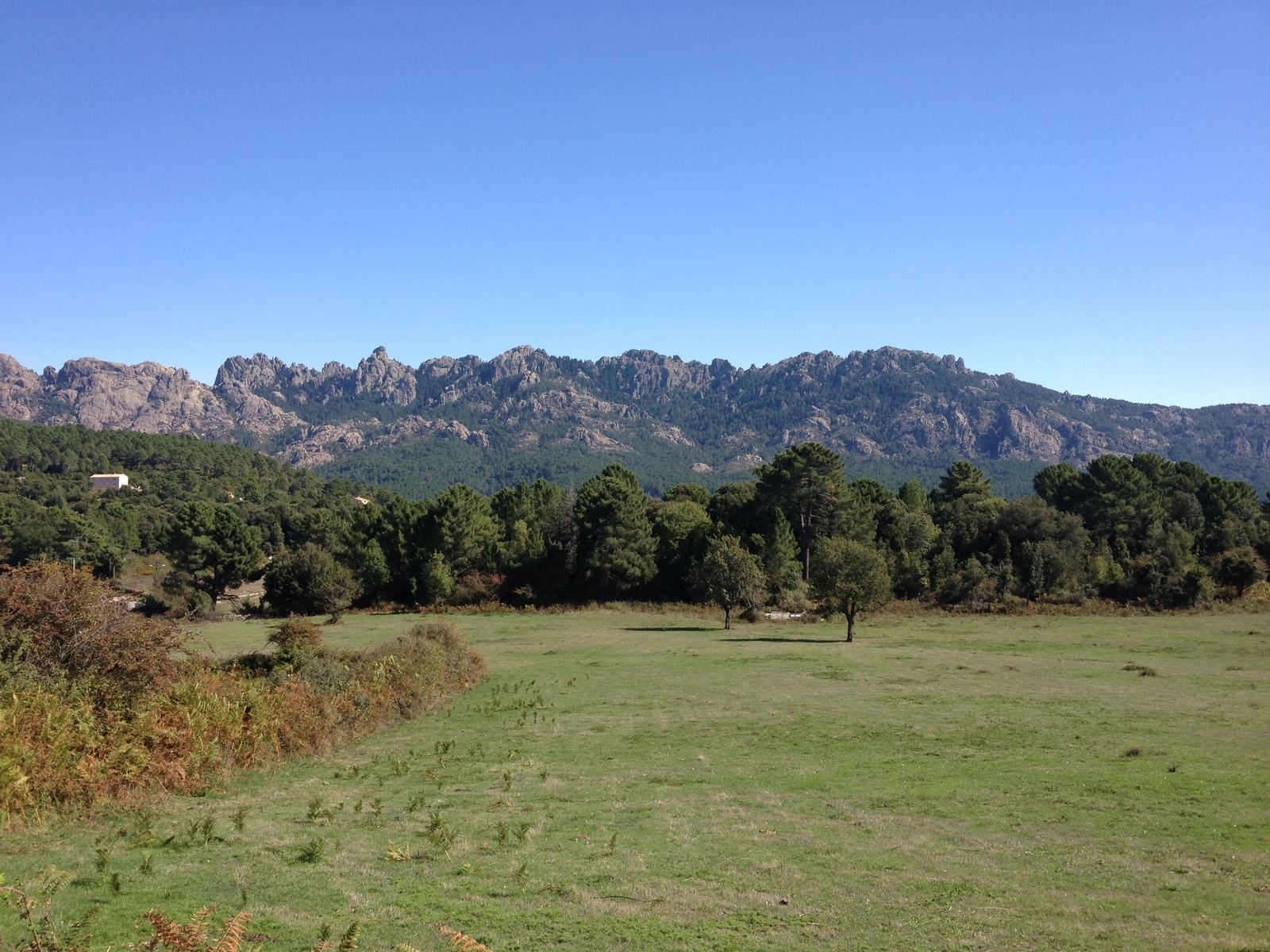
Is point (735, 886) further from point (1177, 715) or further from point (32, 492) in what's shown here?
point (32, 492)

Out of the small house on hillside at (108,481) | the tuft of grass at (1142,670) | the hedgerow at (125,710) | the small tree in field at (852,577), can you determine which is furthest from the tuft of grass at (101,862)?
the small house on hillside at (108,481)

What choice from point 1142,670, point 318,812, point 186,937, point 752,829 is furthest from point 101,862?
point 1142,670

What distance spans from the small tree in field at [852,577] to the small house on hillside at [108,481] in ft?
444

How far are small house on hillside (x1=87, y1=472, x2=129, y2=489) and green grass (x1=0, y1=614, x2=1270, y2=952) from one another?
142 m

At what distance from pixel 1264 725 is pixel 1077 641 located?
2527 cm

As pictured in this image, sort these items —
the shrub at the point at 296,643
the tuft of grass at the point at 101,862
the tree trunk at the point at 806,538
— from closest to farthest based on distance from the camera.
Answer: the tuft of grass at the point at 101,862
the shrub at the point at 296,643
the tree trunk at the point at 806,538

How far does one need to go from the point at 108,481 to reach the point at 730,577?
439 feet

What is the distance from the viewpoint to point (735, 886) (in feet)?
36.6

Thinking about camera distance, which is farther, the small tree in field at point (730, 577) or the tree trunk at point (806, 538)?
the tree trunk at point (806, 538)

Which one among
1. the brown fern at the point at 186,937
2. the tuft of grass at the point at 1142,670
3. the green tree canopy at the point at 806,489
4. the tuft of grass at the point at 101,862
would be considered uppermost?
the green tree canopy at the point at 806,489

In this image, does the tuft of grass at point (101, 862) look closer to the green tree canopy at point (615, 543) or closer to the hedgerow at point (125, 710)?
the hedgerow at point (125, 710)

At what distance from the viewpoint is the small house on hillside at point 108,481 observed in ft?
468

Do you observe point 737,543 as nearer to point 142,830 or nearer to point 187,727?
point 187,727

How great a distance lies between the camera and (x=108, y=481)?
479 ft
